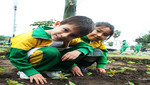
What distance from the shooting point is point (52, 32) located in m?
1.33

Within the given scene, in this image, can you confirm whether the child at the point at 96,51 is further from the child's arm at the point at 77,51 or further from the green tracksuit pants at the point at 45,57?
the green tracksuit pants at the point at 45,57

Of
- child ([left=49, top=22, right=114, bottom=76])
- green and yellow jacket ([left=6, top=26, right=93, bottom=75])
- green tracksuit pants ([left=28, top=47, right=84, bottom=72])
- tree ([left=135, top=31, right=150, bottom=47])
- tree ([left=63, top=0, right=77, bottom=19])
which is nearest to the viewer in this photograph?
green and yellow jacket ([left=6, top=26, right=93, bottom=75])

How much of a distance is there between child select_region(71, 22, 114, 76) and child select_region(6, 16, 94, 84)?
0.42 meters

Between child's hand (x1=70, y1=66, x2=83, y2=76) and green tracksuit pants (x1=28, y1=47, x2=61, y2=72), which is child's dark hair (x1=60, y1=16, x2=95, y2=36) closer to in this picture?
green tracksuit pants (x1=28, y1=47, x2=61, y2=72)

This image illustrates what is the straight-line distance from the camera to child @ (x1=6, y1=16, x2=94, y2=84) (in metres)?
1.23

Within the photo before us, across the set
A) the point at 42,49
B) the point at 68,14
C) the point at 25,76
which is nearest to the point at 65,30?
the point at 42,49

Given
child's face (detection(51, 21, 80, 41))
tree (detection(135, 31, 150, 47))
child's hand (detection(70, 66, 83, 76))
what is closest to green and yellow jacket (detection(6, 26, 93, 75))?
child's face (detection(51, 21, 80, 41))

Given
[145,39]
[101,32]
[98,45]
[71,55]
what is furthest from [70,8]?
[145,39]

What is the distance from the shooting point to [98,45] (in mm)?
1984

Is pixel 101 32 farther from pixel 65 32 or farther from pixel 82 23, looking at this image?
pixel 65 32

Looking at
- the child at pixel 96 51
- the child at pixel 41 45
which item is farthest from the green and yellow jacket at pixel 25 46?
the child at pixel 96 51

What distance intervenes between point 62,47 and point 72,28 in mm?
443

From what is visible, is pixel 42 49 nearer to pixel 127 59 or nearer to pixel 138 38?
pixel 127 59

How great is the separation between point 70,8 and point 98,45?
2043 millimetres
